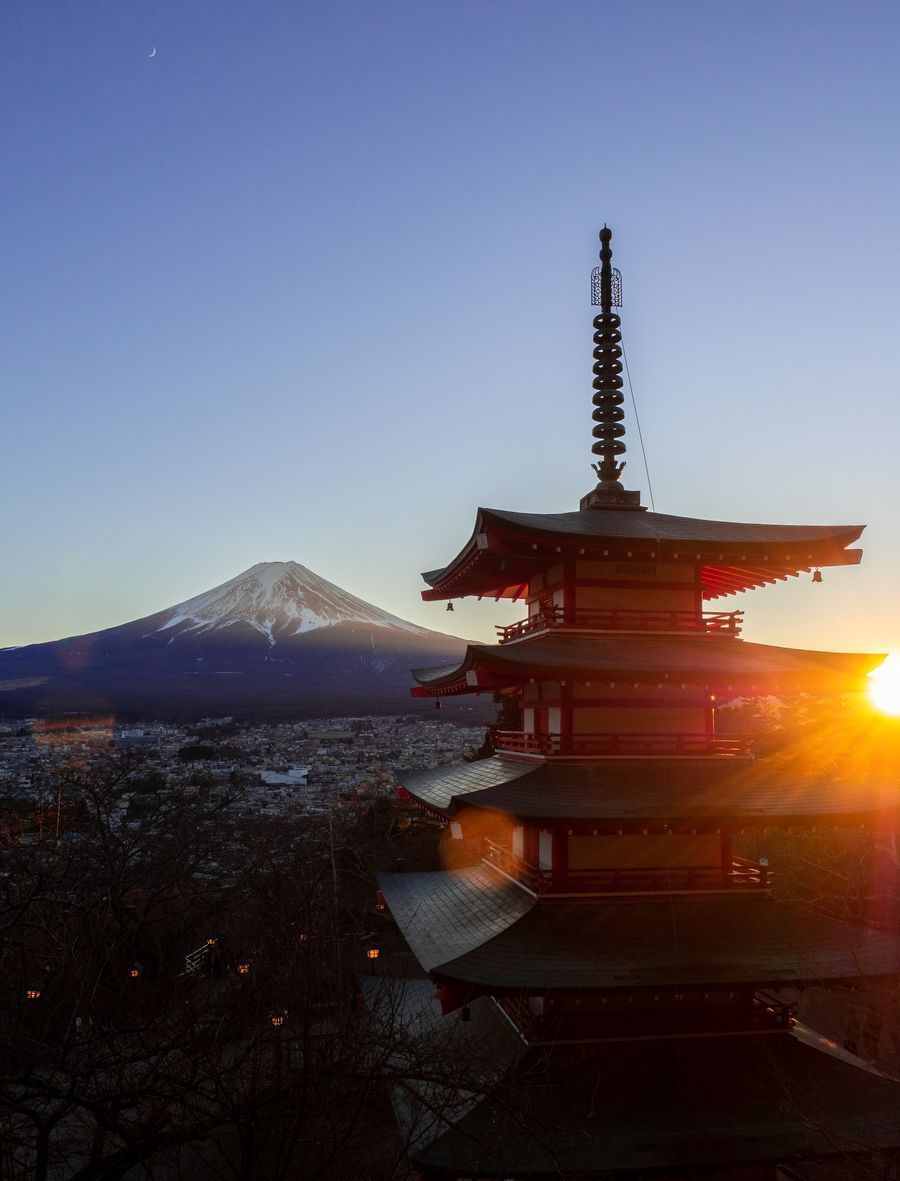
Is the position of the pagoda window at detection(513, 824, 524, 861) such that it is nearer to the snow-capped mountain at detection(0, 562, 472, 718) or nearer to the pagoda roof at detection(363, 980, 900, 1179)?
the pagoda roof at detection(363, 980, 900, 1179)

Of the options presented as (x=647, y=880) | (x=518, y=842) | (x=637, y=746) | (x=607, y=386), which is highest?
(x=607, y=386)

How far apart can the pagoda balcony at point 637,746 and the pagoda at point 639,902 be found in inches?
1.3

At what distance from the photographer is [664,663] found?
12266 millimetres

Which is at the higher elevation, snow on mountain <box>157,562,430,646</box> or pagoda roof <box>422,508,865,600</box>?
snow on mountain <box>157,562,430,646</box>

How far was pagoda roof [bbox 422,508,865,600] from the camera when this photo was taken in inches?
492

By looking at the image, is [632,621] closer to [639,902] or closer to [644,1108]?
[639,902]

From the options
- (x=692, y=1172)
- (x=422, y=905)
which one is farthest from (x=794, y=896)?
(x=692, y=1172)

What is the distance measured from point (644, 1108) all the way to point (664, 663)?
5.79m

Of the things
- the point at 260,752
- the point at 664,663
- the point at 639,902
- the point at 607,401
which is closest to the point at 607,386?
the point at 607,401

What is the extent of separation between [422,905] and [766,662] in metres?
7.36

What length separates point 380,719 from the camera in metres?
139

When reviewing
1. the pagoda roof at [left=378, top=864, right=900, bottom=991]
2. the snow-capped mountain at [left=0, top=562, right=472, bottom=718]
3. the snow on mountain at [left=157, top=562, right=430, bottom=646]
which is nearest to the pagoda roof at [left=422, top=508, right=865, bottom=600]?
the pagoda roof at [left=378, top=864, right=900, bottom=991]

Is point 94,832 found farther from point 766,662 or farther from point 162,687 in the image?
point 162,687

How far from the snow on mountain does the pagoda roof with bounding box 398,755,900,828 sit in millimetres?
128194
